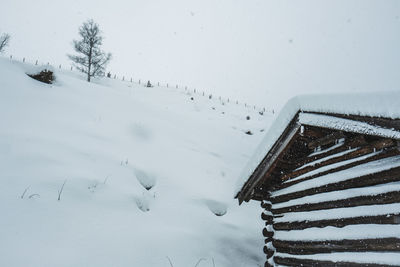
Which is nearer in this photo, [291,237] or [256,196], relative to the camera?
[291,237]

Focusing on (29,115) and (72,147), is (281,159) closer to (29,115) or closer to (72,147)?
(72,147)

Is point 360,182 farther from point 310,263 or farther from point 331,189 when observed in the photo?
point 310,263

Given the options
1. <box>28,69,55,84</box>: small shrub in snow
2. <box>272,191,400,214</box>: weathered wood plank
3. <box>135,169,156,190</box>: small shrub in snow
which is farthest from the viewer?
<box>28,69,55,84</box>: small shrub in snow

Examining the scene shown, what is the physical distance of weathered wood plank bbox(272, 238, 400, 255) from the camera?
3.05m

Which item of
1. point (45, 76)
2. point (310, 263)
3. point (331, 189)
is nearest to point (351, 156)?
point (331, 189)

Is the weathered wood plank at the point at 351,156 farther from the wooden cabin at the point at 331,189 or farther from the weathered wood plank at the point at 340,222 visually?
the weathered wood plank at the point at 340,222

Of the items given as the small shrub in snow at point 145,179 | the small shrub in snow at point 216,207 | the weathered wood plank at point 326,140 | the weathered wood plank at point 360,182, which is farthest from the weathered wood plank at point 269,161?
the small shrub in snow at point 145,179

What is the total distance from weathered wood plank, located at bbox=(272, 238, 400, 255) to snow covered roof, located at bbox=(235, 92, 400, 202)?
Answer: 1211 millimetres

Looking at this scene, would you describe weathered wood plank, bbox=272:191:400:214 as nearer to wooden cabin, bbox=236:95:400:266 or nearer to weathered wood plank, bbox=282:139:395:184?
wooden cabin, bbox=236:95:400:266

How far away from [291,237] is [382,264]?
168 centimetres

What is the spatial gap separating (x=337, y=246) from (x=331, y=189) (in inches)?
31.1

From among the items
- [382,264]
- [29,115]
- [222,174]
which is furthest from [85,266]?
[222,174]

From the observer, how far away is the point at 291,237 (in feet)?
15.2

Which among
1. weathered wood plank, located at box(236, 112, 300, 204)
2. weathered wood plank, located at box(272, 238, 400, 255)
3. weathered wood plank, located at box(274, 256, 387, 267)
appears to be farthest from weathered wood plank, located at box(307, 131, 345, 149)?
weathered wood plank, located at box(274, 256, 387, 267)
